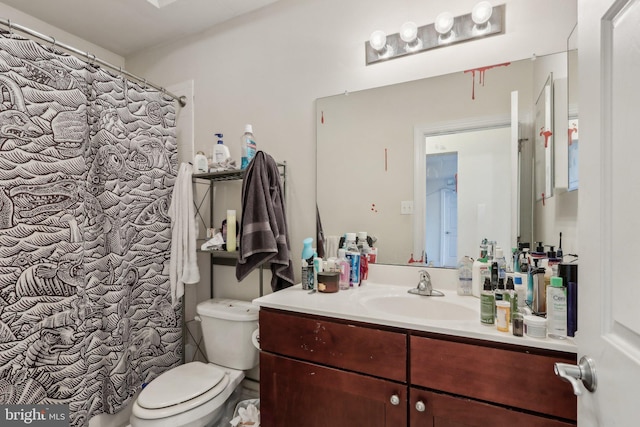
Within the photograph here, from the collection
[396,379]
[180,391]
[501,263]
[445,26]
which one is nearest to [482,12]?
[445,26]

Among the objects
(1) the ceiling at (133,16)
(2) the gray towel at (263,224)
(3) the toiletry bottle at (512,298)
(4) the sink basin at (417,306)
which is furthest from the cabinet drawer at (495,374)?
(1) the ceiling at (133,16)

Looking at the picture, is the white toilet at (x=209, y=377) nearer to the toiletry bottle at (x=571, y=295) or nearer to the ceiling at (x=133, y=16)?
the toiletry bottle at (x=571, y=295)

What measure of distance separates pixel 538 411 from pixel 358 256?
0.84 meters

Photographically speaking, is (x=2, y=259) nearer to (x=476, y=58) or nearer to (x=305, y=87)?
(x=305, y=87)

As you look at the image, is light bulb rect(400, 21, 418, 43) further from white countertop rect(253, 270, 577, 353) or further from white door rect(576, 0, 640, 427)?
white countertop rect(253, 270, 577, 353)

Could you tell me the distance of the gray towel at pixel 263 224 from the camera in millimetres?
1497

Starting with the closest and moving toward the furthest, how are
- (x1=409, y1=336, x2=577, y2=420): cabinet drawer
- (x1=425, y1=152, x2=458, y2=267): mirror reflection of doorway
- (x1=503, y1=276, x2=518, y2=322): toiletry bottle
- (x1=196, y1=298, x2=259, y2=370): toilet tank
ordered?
(x1=409, y1=336, x2=577, y2=420): cabinet drawer, (x1=503, y1=276, x2=518, y2=322): toiletry bottle, (x1=425, y1=152, x2=458, y2=267): mirror reflection of doorway, (x1=196, y1=298, x2=259, y2=370): toilet tank

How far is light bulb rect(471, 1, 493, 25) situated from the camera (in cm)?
132

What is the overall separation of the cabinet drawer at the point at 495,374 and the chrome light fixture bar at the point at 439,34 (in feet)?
4.20

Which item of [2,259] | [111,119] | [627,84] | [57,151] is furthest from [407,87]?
[2,259]

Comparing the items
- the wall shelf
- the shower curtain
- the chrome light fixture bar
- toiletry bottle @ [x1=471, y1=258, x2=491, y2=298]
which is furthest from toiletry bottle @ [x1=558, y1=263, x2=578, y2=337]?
the shower curtain

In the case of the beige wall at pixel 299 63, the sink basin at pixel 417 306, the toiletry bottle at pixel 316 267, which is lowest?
the sink basin at pixel 417 306

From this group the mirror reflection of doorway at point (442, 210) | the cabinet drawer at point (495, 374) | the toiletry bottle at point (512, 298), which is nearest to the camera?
the cabinet drawer at point (495, 374)

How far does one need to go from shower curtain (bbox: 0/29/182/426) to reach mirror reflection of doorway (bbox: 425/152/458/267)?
154cm
